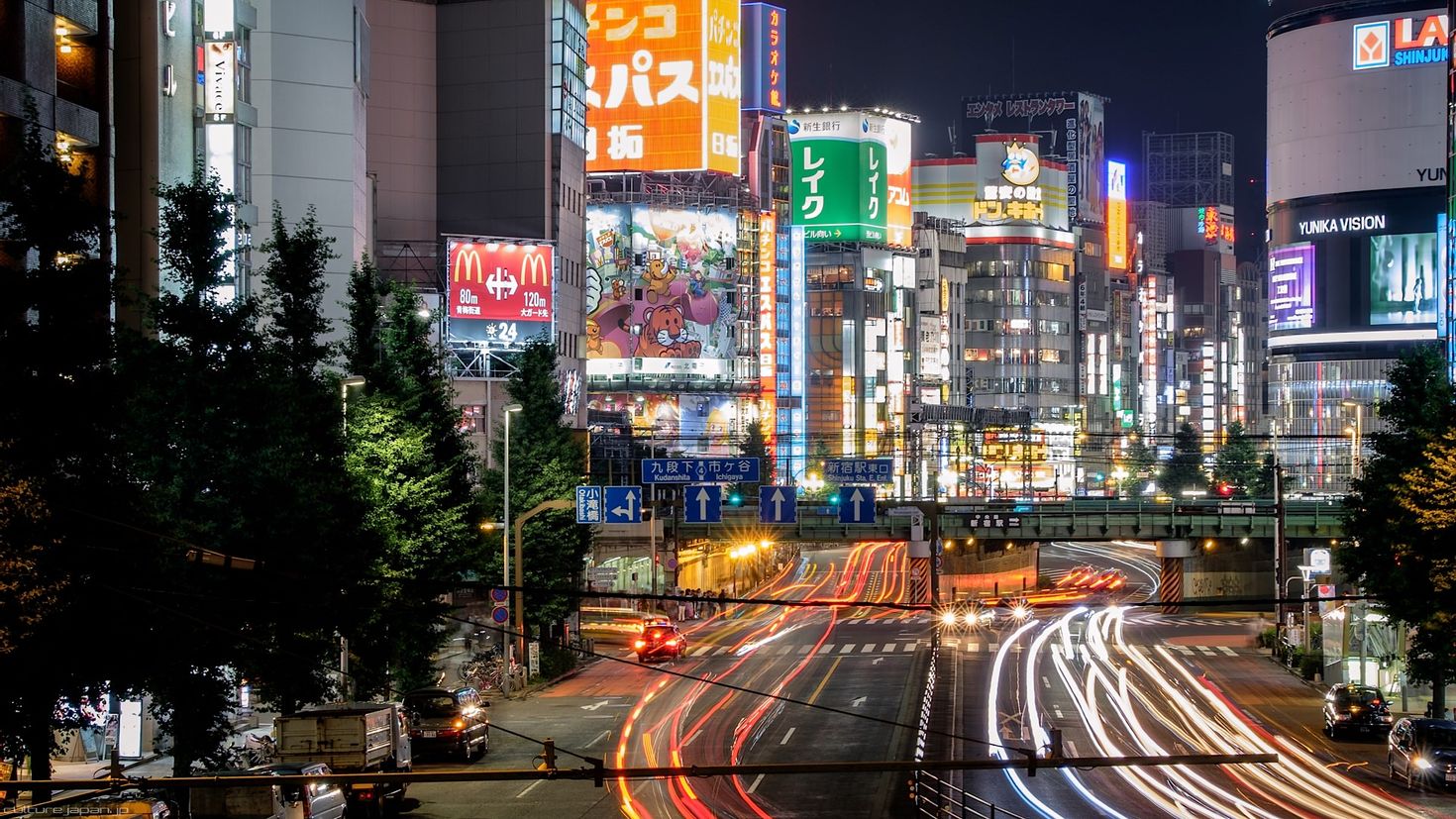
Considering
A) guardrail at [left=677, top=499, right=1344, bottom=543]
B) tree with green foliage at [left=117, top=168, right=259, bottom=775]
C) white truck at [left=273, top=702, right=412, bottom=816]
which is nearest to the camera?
white truck at [left=273, top=702, right=412, bottom=816]

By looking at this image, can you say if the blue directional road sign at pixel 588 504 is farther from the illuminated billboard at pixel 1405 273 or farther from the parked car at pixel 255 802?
the illuminated billboard at pixel 1405 273

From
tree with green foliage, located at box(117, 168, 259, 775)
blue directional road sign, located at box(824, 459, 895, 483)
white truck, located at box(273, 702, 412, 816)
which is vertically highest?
tree with green foliage, located at box(117, 168, 259, 775)

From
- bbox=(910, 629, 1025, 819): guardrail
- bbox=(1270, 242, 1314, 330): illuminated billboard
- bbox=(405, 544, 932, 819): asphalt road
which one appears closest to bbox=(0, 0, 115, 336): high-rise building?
bbox=(405, 544, 932, 819): asphalt road

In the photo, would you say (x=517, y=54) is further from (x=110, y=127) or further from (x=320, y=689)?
(x=320, y=689)

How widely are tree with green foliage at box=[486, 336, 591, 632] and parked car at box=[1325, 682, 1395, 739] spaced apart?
28.4 meters

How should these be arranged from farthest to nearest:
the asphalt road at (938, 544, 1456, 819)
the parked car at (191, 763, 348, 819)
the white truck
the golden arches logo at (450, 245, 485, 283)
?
the golden arches logo at (450, 245, 485, 283), the asphalt road at (938, 544, 1456, 819), the white truck, the parked car at (191, 763, 348, 819)

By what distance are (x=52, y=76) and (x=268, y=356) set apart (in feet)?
38.3

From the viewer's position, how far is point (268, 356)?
1570 inches

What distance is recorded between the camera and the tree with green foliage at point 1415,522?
4428 cm

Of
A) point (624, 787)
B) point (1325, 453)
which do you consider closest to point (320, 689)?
point (624, 787)

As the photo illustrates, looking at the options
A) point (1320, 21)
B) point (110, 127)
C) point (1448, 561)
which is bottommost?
point (1448, 561)

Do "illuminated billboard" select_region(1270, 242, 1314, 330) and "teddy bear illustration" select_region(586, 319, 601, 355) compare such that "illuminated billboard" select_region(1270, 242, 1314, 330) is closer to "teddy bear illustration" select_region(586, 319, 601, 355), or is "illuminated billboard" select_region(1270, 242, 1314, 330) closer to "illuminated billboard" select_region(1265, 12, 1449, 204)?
"illuminated billboard" select_region(1265, 12, 1449, 204)

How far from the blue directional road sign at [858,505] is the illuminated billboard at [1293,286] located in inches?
5054

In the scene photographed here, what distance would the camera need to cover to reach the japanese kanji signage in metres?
175
